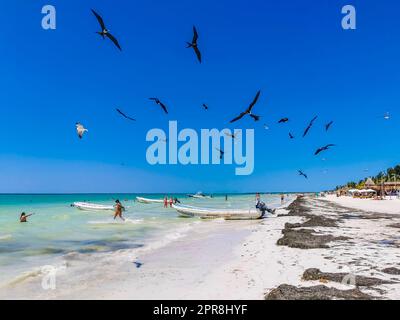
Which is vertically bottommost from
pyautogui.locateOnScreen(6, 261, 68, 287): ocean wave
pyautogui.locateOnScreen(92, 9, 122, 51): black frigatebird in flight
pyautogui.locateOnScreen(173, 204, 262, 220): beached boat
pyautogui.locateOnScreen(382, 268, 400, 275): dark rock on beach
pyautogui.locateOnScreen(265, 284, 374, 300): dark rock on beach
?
pyautogui.locateOnScreen(6, 261, 68, 287): ocean wave

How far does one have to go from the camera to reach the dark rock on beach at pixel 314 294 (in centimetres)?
741

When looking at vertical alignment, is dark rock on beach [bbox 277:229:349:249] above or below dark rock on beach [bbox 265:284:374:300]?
below

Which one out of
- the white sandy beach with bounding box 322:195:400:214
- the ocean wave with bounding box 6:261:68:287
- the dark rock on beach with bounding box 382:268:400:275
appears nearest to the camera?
the dark rock on beach with bounding box 382:268:400:275

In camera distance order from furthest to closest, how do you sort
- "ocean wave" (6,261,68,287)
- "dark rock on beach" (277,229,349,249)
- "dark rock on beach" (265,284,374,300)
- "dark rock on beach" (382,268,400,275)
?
"dark rock on beach" (277,229,349,249) < "ocean wave" (6,261,68,287) < "dark rock on beach" (382,268,400,275) < "dark rock on beach" (265,284,374,300)

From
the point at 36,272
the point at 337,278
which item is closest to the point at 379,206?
the point at 337,278

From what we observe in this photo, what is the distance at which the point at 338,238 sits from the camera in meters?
16.8

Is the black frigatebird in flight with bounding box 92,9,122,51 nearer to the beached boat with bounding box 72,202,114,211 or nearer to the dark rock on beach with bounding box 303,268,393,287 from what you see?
the dark rock on beach with bounding box 303,268,393,287

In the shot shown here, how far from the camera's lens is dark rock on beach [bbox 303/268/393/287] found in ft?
28.0

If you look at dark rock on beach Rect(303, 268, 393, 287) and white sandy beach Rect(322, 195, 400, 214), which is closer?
dark rock on beach Rect(303, 268, 393, 287)

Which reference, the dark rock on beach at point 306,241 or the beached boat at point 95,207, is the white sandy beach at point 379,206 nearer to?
the dark rock on beach at point 306,241

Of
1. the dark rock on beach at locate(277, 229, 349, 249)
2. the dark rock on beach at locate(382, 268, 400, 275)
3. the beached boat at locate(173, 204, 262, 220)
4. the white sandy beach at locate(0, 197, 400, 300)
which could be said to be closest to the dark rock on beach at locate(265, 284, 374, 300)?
the white sandy beach at locate(0, 197, 400, 300)

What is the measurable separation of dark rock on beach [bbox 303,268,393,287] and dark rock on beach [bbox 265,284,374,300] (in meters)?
0.74
